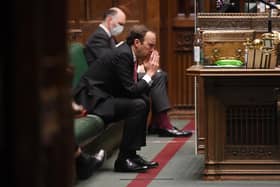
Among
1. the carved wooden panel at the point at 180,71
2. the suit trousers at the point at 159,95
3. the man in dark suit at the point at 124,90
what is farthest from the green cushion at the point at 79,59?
the carved wooden panel at the point at 180,71

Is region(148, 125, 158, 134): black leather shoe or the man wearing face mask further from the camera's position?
region(148, 125, 158, 134): black leather shoe

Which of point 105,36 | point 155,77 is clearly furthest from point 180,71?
point 105,36

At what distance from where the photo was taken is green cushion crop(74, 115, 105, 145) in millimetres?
5730

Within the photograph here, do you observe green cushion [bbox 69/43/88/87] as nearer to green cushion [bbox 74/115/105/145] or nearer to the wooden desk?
green cushion [bbox 74/115/105/145]

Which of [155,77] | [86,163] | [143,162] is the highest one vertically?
[155,77]

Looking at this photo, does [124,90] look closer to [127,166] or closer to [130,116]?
[130,116]

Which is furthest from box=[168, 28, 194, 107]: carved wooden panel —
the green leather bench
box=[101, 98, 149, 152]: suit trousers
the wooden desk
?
the wooden desk

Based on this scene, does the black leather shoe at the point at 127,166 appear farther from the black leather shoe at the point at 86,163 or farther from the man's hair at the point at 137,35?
the man's hair at the point at 137,35

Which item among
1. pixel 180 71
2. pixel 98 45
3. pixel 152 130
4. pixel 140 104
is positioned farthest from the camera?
pixel 180 71

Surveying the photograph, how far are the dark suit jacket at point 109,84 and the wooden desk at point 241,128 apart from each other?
0.63 metres

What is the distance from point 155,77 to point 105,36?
Answer: 3.66 ft

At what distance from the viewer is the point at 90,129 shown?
5.96 metres

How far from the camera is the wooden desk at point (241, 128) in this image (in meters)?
5.93

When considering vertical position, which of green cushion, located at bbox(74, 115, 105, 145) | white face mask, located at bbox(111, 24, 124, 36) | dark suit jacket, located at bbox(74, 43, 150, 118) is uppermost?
white face mask, located at bbox(111, 24, 124, 36)
